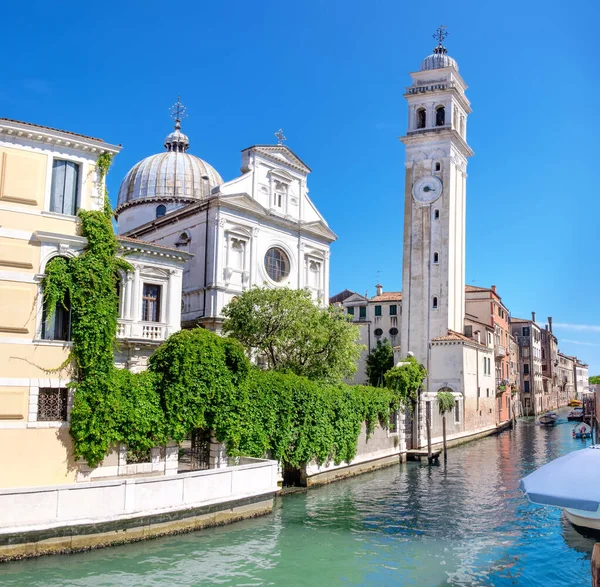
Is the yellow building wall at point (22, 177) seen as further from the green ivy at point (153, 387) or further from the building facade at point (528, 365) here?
the building facade at point (528, 365)

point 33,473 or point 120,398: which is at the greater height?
point 120,398

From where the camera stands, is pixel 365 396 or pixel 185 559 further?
pixel 365 396

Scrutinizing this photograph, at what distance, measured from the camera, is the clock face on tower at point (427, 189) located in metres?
45.8

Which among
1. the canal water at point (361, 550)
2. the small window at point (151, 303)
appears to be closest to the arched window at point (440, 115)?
the small window at point (151, 303)

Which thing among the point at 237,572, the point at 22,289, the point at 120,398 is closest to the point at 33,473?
the point at 120,398

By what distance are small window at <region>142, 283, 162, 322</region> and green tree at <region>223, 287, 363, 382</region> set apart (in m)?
3.49

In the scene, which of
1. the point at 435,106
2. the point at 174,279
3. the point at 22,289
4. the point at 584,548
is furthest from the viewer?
the point at 435,106

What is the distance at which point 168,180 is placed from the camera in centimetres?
3978

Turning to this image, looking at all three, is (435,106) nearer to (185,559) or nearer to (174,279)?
(174,279)

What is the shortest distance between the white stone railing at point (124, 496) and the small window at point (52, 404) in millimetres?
3081

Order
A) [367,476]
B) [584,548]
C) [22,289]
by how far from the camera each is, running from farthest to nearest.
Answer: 1. [367,476]
2. [22,289]
3. [584,548]

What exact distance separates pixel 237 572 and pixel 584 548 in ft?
27.6

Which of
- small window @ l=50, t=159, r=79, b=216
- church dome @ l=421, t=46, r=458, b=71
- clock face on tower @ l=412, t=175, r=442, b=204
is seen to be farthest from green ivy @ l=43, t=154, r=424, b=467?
church dome @ l=421, t=46, r=458, b=71

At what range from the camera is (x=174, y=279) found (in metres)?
24.9
